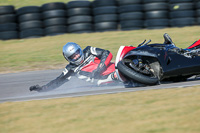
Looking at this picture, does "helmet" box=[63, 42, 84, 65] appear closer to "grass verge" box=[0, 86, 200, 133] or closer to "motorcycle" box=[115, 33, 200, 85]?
"motorcycle" box=[115, 33, 200, 85]

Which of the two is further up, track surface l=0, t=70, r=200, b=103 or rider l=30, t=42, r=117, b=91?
rider l=30, t=42, r=117, b=91

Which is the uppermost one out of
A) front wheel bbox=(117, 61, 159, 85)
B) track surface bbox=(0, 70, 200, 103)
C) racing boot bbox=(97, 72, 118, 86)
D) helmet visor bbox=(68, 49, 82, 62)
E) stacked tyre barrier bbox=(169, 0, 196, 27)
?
stacked tyre barrier bbox=(169, 0, 196, 27)

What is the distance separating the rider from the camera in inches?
237

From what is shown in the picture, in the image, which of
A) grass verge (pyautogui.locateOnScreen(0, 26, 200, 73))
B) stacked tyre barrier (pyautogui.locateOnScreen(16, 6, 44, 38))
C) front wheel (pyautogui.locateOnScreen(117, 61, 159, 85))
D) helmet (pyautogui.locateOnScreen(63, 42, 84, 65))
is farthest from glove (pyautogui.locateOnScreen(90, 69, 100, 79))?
stacked tyre barrier (pyautogui.locateOnScreen(16, 6, 44, 38))

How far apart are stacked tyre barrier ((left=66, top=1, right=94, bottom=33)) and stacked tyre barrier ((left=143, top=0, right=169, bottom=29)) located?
2.59 metres

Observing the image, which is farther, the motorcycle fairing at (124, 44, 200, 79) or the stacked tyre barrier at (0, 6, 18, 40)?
the stacked tyre barrier at (0, 6, 18, 40)

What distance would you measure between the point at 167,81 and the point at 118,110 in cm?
194

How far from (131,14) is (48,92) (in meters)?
7.11

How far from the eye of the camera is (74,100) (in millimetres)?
5230

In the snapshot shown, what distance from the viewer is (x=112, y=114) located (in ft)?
13.5

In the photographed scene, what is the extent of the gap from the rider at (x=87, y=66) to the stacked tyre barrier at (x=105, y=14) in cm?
637

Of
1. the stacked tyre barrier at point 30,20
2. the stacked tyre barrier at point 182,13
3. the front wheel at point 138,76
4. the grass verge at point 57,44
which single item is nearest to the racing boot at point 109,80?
the front wheel at point 138,76

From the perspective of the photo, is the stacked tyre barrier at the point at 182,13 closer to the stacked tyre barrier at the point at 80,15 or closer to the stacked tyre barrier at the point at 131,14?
the stacked tyre barrier at the point at 131,14

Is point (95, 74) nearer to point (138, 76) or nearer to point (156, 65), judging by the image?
point (138, 76)
